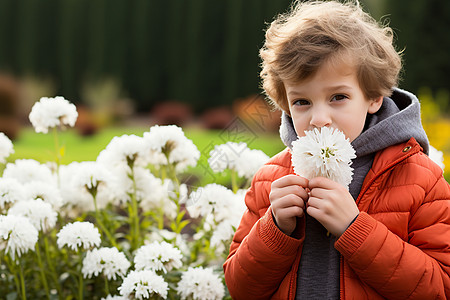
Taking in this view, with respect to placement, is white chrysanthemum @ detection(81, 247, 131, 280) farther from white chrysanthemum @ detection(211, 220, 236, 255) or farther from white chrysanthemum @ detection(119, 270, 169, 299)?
white chrysanthemum @ detection(211, 220, 236, 255)

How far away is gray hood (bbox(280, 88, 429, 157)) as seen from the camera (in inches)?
62.9

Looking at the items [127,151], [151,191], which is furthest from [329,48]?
[151,191]

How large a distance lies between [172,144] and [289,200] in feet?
3.21

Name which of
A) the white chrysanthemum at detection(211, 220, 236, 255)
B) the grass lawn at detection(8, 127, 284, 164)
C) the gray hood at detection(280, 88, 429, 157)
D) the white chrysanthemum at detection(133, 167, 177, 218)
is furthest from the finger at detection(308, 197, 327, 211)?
the grass lawn at detection(8, 127, 284, 164)

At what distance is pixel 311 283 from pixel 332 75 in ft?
2.05

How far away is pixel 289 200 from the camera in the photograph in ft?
4.90

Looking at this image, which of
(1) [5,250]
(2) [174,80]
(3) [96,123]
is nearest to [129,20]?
(2) [174,80]

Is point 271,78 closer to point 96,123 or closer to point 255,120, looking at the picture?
point 255,120

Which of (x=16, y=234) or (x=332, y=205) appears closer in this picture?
(x=332, y=205)

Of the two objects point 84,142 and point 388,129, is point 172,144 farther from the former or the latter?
point 84,142

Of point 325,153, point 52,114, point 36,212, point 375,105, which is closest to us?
point 325,153

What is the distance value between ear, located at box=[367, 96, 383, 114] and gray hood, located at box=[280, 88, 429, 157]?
1.3 inches

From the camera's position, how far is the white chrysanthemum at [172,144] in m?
2.34

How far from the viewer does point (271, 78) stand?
1.72 m
